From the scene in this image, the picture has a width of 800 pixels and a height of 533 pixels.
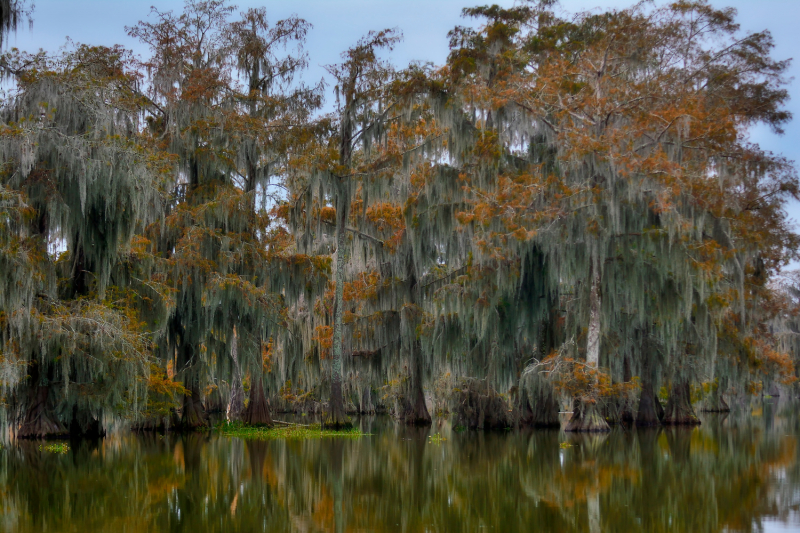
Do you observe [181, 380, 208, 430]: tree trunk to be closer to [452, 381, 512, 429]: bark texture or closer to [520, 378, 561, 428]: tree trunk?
[452, 381, 512, 429]: bark texture

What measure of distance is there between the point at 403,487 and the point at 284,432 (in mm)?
9261

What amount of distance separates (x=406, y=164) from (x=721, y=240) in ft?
23.7

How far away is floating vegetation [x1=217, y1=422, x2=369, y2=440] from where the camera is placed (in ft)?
52.7

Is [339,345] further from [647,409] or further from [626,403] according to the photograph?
[647,409]

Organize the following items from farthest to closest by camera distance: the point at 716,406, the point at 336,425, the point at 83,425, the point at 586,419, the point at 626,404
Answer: the point at 716,406, the point at 626,404, the point at 336,425, the point at 586,419, the point at 83,425

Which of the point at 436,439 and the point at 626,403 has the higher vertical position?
the point at 626,403

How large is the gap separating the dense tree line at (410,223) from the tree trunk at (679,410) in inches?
2.3

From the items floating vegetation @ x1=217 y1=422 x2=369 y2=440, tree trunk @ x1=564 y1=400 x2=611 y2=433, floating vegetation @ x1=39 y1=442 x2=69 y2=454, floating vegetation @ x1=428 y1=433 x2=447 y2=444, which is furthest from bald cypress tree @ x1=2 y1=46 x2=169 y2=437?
tree trunk @ x1=564 y1=400 x2=611 y2=433

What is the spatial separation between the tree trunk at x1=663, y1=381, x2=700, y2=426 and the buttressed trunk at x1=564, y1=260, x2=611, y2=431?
4.83 meters

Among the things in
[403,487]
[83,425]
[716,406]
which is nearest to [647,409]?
[716,406]

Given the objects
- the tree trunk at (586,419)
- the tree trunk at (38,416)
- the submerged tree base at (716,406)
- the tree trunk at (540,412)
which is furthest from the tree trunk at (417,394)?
the submerged tree base at (716,406)

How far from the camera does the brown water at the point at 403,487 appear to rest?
5.94m

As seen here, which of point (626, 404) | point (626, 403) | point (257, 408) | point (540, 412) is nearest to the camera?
point (257, 408)

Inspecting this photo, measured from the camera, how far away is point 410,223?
18.0 m
